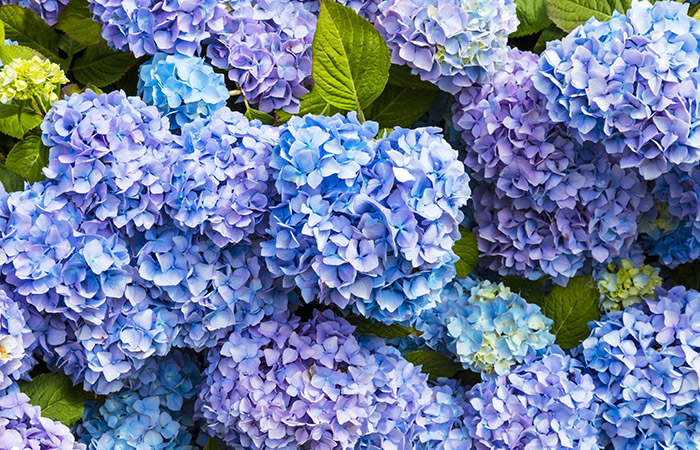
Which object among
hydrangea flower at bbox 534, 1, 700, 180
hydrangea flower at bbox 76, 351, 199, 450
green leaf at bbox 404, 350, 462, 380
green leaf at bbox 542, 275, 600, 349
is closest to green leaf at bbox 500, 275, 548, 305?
green leaf at bbox 542, 275, 600, 349

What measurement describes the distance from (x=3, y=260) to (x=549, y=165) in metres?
0.74

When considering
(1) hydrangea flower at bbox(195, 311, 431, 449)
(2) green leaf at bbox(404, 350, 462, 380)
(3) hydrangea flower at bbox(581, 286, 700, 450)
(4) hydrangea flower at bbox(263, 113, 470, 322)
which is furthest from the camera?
(2) green leaf at bbox(404, 350, 462, 380)

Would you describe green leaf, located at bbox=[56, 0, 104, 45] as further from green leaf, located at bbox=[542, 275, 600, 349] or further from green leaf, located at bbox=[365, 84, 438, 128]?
green leaf, located at bbox=[542, 275, 600, 349]

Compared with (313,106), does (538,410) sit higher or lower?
lower

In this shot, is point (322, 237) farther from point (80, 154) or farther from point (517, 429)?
point (517, 429)

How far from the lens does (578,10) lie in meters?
1.28

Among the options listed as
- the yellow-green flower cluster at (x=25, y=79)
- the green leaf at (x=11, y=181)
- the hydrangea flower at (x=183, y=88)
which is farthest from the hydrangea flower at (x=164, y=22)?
the green leaf at (x=11, y=181)

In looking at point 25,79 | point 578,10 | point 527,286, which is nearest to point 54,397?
point 25,79

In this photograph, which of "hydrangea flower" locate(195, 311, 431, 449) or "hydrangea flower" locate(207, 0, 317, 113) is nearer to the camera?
"hydrangea flower" locate(195, 311, 431, 449)

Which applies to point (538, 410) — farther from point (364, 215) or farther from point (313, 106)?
point (313, 106)

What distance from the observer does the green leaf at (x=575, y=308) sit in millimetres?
1256

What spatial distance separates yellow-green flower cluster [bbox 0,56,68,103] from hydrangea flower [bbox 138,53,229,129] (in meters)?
0.13

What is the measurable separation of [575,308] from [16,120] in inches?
35.4

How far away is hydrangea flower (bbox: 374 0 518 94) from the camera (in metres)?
→ 1.12
